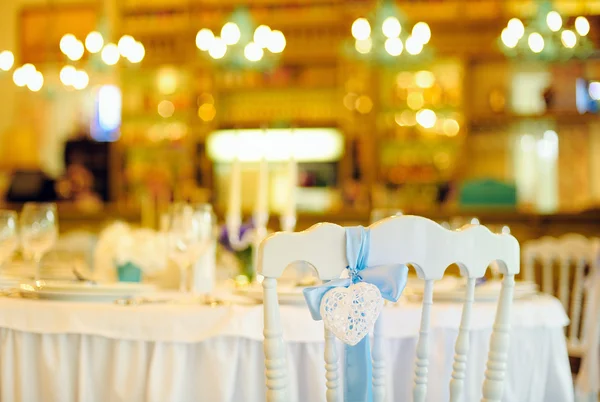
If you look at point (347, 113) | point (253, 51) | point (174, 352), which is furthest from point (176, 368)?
point (347, 113)

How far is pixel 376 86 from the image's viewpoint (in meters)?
7.43

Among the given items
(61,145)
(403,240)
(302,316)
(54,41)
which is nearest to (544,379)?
(302,316)

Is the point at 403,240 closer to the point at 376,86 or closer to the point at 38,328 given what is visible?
the point at 38,328

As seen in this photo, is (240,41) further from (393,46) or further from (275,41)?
(393,46)

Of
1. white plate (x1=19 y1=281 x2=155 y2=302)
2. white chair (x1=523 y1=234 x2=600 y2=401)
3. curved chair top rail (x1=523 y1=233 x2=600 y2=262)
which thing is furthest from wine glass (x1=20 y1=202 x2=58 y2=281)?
curved chair top rail (x1=523 y1=233 x2=600 y2=262)

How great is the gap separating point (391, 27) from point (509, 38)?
0.85 m

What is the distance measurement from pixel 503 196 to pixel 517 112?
2002 mm

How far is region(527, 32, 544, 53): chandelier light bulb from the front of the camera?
5.62 meters

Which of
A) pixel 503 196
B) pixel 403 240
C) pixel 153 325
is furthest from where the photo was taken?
pixel 503 196

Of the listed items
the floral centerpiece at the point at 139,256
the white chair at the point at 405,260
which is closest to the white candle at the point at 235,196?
the floral centerpiece at the point at 139,256

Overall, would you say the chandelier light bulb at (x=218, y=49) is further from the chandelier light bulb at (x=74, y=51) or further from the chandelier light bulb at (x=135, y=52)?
the chandelier light bulb at (x=74, y=51)

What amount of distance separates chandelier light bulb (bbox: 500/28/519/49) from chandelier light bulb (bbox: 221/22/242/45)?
1.82m

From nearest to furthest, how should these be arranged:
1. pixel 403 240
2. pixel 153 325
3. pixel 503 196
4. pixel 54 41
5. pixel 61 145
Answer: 1. pixel 403 240
2. pixel 153 325
3. pixel 503 196
4. pixel 54 41
5. pixel 61 145

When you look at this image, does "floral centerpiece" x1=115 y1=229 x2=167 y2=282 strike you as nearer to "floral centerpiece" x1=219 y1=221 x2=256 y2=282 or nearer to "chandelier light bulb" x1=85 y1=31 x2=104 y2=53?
"floral centerpiece" x1=219 y1=221 x2=256 y2=282
